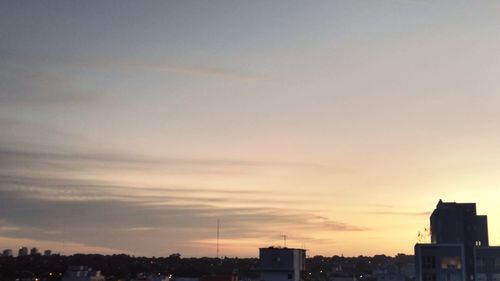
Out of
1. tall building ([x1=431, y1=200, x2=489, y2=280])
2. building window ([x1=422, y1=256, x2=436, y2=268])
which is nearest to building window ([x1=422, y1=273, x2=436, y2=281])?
building window ([x1=422, y1=256, x2=436, y2=268])

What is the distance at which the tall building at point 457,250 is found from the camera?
128750mm

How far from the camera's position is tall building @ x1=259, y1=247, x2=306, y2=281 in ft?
397

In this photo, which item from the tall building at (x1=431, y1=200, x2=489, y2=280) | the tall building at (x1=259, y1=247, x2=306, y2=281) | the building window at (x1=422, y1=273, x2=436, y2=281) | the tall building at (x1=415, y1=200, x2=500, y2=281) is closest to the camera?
the tall building at (x1=259, y1=247, x2=306, y2=281)

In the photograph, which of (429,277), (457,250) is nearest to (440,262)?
(429,277)

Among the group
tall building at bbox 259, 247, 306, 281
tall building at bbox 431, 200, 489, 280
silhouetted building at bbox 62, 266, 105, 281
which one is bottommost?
silhouetted building at bbox 62, 266, 105, 281

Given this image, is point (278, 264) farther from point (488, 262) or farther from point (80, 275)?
point (488, 262)

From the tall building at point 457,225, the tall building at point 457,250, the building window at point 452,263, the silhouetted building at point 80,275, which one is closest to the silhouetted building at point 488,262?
the tall building at point 457,250

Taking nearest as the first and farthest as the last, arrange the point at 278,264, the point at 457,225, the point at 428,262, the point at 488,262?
the point at 278,264
the point at 428,262
the point at 488,262
the point at 457,225

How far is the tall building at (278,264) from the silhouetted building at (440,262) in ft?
88.0

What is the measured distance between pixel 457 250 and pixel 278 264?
38230 mm

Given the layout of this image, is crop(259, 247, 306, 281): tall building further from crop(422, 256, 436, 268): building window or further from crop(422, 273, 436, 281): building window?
crop(422, 256, 436, 268): building window

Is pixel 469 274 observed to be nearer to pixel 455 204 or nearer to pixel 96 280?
pixel 455 204

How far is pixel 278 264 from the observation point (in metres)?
122

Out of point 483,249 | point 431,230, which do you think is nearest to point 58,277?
point 431,230
